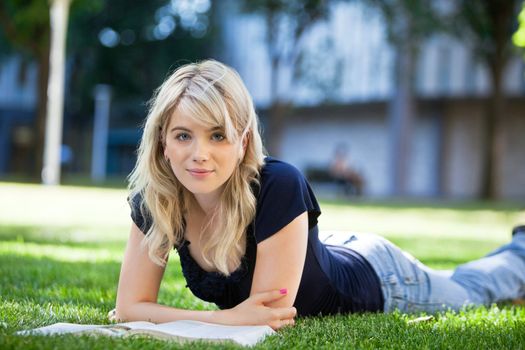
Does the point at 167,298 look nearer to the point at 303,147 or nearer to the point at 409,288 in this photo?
the point at 409,288

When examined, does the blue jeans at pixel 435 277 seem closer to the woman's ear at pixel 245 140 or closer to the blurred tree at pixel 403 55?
the woman's ear at pixel 245 140

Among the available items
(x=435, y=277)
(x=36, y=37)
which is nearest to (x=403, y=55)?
(x=36, y=37)

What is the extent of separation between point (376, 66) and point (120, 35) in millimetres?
16977

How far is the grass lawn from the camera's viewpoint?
3105mm

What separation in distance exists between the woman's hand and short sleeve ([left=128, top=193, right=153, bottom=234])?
1.94 feet

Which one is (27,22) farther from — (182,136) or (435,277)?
(182,136)

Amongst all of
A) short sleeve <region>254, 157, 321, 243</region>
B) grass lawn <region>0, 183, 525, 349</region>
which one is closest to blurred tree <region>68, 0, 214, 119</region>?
grass lawn <region>0, 183, 525, 349</region>

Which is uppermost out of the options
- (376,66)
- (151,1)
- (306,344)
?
(151,1)

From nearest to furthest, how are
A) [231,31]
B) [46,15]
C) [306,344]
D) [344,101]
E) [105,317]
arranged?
[306,344], [105,317], [46,15], [344,101], [231,31]

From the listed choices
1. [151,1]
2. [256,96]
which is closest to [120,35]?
[151,1]

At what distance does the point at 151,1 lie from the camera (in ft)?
133

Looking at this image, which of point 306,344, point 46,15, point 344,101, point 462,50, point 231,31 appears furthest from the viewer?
point 231,31

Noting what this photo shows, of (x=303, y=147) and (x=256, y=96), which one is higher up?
(x=256, y=96)

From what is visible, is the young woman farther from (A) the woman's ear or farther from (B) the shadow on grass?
(B) the shadow on grass
